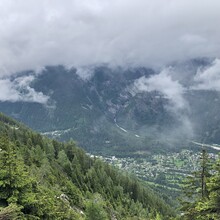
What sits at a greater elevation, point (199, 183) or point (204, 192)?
point (199, 183)

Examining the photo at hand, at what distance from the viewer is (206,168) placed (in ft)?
151

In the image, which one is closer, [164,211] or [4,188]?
[4,188]

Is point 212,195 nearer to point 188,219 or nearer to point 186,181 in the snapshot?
point 188,219

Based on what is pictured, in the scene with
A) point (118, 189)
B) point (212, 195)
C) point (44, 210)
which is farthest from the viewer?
point (118, 189)

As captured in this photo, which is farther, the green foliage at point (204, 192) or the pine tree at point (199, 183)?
the pine tree at point (199, 183)

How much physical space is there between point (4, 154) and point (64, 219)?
11.8 meters

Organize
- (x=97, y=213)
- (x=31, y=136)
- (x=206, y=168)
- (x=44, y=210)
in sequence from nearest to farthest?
1. (x=44, y=210)
2. (x=206, y=168)
3. (x=97, y=213)
4. (x=31, y=136)

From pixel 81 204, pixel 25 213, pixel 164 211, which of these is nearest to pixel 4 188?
pixel 25 213

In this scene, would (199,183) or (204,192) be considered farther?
(199,183)

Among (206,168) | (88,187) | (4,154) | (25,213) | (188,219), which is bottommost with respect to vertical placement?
(25,213)

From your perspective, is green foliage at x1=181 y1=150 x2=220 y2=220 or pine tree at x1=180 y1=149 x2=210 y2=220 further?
pine tree at x1=180 y1=149 x2=210 y2=220

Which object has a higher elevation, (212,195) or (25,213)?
(212,195)

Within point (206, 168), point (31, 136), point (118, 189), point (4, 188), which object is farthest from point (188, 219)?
point (31, 136)

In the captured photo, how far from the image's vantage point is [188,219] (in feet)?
129
